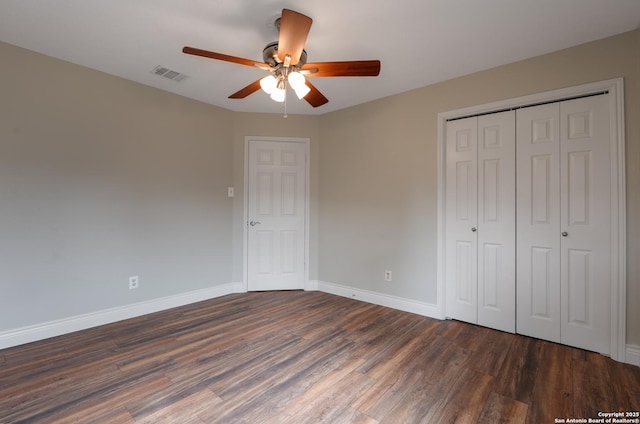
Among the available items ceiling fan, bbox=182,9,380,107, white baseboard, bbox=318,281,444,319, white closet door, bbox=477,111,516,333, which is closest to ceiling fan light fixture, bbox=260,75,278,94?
ceiling fan, bbox=182,9,380,107

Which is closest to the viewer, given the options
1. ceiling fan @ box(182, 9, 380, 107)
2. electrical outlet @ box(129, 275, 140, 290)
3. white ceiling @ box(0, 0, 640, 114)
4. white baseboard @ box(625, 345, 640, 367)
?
ceiling fan @ box(182, 9, 380, 107)

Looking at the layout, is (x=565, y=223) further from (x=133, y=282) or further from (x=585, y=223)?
(x=133, y=282)

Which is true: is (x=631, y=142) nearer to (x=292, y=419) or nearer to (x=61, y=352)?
(x=292, y=419)

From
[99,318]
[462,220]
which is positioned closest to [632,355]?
[462,220]

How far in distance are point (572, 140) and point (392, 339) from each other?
88.3 inches

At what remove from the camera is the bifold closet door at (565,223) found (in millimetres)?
2219

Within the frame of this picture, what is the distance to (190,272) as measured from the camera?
3.44 meters

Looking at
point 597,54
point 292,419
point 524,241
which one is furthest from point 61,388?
point 597,54

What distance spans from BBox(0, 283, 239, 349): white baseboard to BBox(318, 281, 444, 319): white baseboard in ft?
4.65

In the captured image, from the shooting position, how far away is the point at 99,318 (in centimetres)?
273

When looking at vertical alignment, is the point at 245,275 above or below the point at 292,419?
above

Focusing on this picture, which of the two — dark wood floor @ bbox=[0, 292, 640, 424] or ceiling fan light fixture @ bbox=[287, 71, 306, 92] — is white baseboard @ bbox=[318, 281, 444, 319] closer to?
dark wood floor @ bbox=[0, 292, 640, 424]

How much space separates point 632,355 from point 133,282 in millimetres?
4336

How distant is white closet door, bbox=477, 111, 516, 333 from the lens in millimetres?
2615
